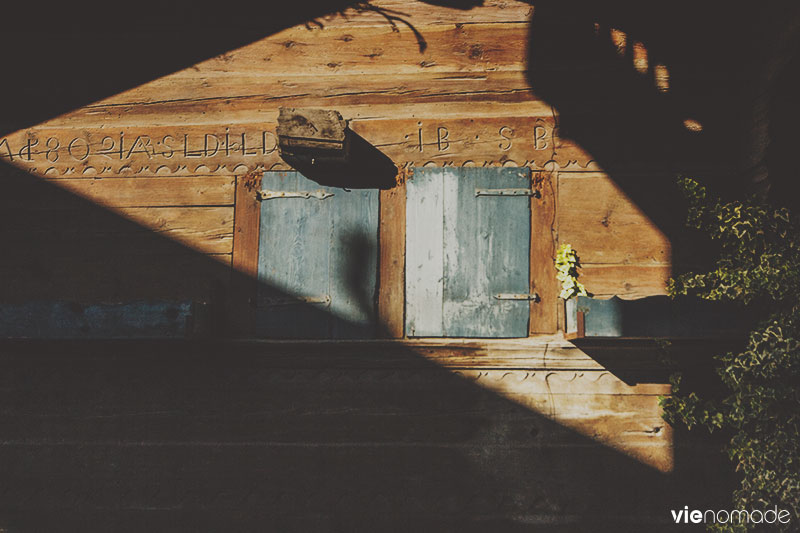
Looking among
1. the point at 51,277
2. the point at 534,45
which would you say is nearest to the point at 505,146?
the point at 534,45

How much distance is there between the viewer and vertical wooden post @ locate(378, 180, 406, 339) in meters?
3.57

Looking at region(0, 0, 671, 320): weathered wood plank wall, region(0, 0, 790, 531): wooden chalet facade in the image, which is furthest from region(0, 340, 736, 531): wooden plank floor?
region(0, 0, 671, 320): weathered wood plank wall

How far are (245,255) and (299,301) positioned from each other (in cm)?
51

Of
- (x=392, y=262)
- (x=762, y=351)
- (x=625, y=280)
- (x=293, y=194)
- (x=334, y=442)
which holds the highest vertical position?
(x=293, y=194)

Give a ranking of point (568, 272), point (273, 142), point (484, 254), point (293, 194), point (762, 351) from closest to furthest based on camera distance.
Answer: point (762, 351), point (568, 272), point (484, 254), point (293, 194), point (273, 142)

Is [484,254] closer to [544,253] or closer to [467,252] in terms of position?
[467,252]

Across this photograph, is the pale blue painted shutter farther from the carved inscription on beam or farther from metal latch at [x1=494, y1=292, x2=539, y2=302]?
metal latch at [x1=494, y1=292, x2=539, y2=302]

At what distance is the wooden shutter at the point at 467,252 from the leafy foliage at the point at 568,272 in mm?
214

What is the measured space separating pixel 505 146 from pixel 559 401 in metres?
1.74

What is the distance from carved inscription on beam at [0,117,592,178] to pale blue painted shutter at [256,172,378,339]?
16.0 inches

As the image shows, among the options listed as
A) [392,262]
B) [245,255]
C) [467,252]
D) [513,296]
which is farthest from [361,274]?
[513,296]

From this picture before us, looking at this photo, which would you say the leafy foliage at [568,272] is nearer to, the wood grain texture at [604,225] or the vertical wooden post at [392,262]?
the wood grain texture at [604,225]

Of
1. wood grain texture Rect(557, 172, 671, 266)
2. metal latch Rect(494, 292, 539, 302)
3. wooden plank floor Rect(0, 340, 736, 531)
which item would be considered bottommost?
wooden plank floor Rect(0, 340, 736, 531)

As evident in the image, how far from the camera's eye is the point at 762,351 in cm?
284
